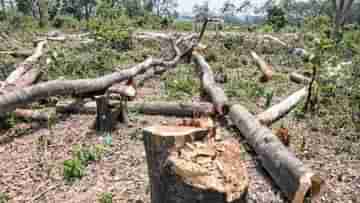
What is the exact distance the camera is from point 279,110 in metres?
4.63

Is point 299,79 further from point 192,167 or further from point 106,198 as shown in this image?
point 192,167

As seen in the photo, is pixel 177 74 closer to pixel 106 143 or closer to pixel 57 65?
pixel 57 65

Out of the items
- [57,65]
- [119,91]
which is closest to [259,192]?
[119,91]

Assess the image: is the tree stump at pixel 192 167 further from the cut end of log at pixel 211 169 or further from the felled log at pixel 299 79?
the felled log at pixel 299 79

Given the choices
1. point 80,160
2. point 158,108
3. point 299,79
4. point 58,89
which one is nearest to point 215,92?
point 158,108

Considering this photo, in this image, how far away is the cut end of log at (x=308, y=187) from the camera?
241 cm

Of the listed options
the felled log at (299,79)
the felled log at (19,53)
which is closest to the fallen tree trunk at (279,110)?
the felled log at (299,79)

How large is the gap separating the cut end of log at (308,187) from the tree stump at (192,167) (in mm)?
867

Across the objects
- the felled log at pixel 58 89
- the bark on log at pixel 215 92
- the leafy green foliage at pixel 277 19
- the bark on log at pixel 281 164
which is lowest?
the bark on log at pixel 281 164

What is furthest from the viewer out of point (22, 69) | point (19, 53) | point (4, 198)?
point (19, 53)

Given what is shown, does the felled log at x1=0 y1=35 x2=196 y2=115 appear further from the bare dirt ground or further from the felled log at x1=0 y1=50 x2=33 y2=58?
the felled log at x1=0 y1=50 x2=33 y2=58

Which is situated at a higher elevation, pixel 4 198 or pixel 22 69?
pixel 22 69

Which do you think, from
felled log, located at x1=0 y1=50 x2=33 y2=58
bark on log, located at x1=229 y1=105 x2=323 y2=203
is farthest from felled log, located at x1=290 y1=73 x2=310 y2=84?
felled log, located at x1=0 y1=50 x2=33 y2=58

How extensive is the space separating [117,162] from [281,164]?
1750 millimetres
